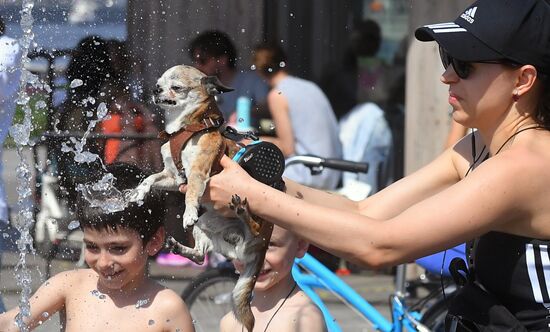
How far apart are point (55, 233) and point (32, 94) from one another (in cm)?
97

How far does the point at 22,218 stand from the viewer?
13.3 ft

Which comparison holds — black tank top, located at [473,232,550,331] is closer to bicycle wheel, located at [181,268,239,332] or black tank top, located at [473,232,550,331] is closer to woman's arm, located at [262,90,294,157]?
bicycle wheel, located at [181,268,239,332]

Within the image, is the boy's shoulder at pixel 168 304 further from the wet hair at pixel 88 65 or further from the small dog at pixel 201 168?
the wet hair at pixel 88 65

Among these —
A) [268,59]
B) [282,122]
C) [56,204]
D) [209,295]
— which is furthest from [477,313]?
[56,204]

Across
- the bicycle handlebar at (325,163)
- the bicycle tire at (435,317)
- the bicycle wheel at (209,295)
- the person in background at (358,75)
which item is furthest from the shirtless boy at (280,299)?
the person in background at (358,75)

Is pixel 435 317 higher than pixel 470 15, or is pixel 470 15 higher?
pixel 470 15

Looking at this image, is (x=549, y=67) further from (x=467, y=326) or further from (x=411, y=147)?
(x=411, y=147)

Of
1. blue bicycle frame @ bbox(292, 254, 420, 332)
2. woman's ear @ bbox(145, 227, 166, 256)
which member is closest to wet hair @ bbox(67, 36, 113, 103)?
woman's ear @ bbox(145, 227, 166, 256)

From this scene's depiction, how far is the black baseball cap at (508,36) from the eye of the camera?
97.0 inches

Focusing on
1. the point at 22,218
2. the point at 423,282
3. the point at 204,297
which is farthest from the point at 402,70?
the point at 22,218

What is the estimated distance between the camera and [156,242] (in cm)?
342

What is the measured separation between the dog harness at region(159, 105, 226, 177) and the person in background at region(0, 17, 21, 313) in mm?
2045

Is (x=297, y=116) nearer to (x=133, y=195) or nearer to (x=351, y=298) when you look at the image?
(x=351, y=298)

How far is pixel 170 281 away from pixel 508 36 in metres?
3.65
